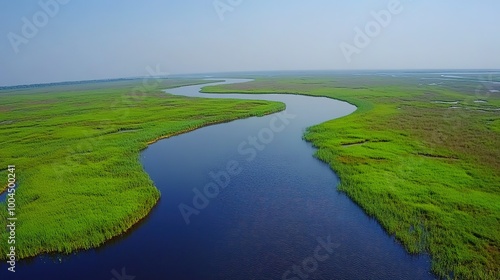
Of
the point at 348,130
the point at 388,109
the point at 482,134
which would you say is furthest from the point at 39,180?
the point at 388,109

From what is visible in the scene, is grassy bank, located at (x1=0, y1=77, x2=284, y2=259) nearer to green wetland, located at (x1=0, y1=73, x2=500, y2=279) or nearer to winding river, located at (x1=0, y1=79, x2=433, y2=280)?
green wetland, located at (x1=0, y1=73, x2=500, y2=279)

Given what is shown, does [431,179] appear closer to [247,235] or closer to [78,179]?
[247,235]

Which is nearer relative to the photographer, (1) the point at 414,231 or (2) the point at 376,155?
(1) the point at 414,231

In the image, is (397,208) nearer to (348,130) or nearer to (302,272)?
(302,272)

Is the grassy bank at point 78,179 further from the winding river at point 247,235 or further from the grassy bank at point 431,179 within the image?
the grassy bank at point 431,179

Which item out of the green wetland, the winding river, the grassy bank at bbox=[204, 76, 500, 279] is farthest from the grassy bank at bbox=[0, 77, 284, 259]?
the grassy bank at bbox=[204, 76, 500, 279]

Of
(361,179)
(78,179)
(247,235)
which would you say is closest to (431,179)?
(361,179)
